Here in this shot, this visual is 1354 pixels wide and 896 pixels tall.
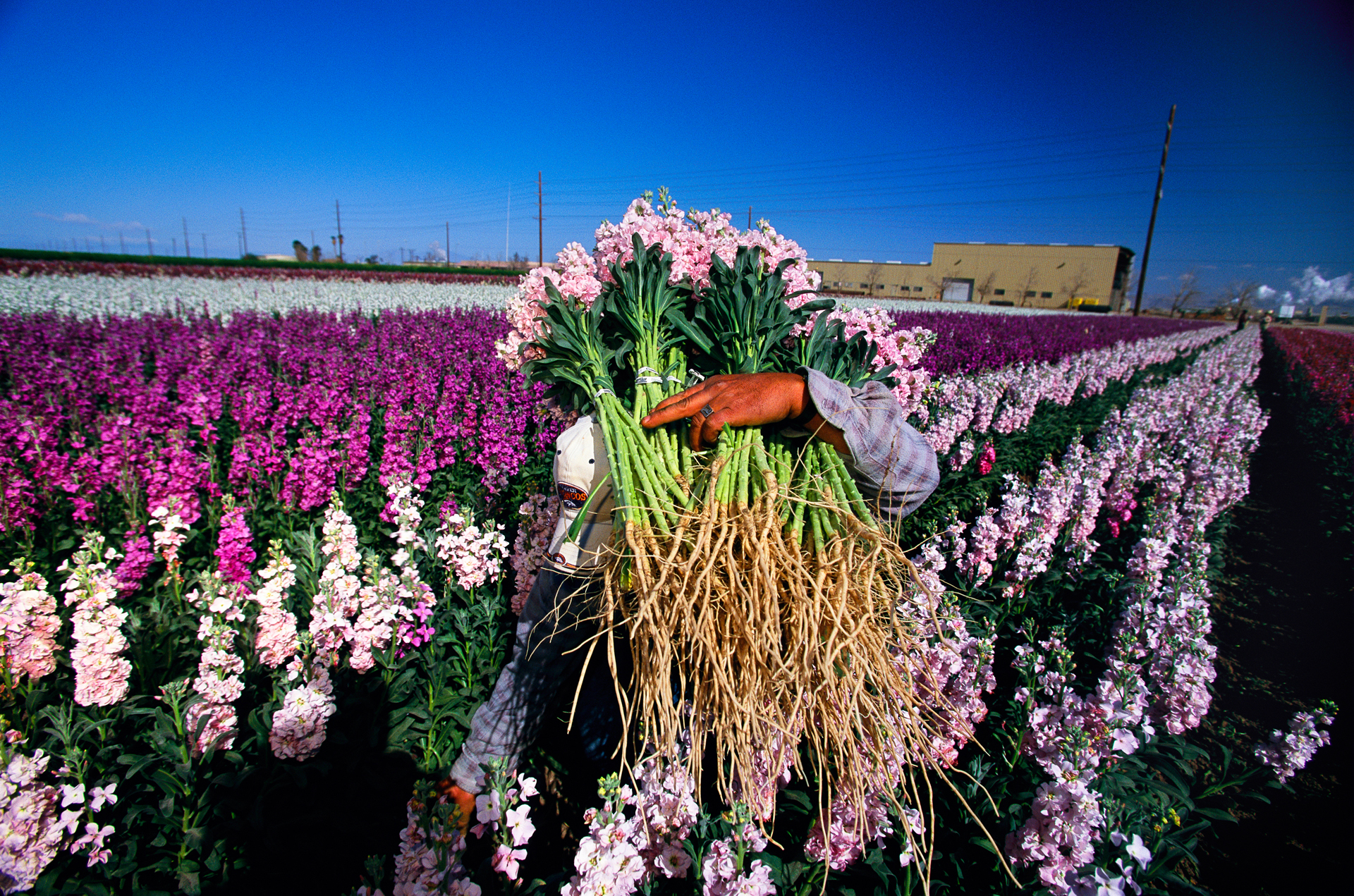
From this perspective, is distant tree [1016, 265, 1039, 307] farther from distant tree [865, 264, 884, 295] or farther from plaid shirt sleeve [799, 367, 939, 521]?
plaid shirt sleeve [799, 367, 939, 521]

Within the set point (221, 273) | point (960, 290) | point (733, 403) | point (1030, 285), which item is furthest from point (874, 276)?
point (733, 403)

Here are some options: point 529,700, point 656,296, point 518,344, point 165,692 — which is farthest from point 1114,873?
point 165,692

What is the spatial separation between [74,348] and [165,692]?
7456mm

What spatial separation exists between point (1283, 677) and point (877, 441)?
4479mm

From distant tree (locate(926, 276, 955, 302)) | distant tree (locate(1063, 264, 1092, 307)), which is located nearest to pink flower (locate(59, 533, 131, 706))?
distant tree (locate(926, 276, 955, 302))

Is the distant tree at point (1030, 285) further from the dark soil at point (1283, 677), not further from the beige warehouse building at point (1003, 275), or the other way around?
the dark soil at point (1283, 677)

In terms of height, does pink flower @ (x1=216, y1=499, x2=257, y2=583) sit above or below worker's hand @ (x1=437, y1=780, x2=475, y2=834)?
above

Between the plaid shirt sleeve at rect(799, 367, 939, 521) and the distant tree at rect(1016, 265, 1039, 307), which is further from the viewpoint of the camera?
the distant tree at rect(1016, 265, 1039, 307)

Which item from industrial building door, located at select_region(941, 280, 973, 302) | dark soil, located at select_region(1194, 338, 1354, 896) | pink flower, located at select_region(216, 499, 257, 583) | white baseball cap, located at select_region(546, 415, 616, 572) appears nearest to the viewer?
white baseball cap, located at select_region(546, 415, 616, 572)

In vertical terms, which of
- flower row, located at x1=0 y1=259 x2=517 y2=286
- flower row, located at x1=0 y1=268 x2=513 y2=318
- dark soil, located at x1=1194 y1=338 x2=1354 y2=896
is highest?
flower row, located at x1=0 y1=259 x2=517 y2=286

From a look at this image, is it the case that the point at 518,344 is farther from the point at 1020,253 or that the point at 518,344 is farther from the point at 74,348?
the point at 1020,253

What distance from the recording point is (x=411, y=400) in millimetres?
5887

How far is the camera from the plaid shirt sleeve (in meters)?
1.53

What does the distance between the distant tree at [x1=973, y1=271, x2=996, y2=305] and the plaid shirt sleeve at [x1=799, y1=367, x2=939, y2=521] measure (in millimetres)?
70678
